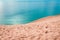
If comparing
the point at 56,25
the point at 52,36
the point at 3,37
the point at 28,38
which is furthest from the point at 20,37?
the point at 56,25

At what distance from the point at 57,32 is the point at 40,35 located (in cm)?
53

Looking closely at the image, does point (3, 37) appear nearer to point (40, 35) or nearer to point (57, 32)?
point (40, 35)

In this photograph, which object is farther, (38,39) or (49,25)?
(49,25)

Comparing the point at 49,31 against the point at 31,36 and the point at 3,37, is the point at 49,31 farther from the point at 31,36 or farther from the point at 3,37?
the point at 3,37

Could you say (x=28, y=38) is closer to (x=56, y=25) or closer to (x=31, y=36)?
(x=31, y=36)

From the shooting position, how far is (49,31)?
3809 mm

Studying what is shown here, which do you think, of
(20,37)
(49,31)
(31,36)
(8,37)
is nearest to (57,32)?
(49,31)

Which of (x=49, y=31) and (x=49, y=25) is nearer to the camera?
(x=49, y=31)

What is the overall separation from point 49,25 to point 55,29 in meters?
Result: 0.44

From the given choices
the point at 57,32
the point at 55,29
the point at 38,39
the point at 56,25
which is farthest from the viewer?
the point at 56,25

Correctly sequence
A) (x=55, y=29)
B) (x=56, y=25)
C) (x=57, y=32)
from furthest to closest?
1. (x=56, y=25)
2. (x=55, y=29)
3. (x=57, y=32)

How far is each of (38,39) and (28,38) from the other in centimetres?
29

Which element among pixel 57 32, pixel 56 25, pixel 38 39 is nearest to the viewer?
pixel 38 39

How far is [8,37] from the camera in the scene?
354cm
